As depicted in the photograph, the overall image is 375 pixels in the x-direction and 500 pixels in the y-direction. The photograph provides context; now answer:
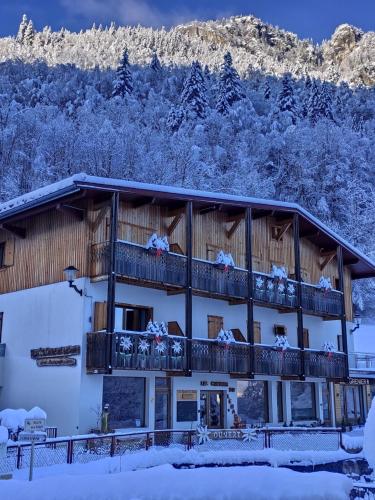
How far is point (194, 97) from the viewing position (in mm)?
65938

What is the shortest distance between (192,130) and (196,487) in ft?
180

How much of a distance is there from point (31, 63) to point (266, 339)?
6819 centimetres

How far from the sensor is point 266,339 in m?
26.6

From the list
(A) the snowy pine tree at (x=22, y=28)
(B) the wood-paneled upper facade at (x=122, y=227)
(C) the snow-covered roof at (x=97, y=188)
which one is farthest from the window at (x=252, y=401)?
(A) the snowy pine tree at (x=22, y=28)

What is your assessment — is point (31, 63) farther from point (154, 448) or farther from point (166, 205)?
point (154, 448)

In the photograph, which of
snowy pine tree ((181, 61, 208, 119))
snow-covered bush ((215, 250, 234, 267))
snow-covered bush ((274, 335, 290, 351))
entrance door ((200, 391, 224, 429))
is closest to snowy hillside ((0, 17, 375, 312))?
snowy pine tree ((181, 61, 208, 119))

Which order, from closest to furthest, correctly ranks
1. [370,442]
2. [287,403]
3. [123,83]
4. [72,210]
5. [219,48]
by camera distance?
1. [370,442]
2. [72,210]
3. [287,403]
4. [123,83]
5. [219,48]

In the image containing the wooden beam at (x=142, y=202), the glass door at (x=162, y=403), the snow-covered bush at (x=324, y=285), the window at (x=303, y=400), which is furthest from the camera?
the snow-covered bush at (x=324, y=285)

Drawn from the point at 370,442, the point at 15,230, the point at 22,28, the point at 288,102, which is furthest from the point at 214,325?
the point at 22,28

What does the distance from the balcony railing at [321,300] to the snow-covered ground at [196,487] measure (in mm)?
21187

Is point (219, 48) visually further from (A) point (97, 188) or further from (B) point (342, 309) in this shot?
(A) point (97, 188)

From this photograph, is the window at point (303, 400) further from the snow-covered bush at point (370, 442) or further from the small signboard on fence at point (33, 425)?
the snow-covered bush at point (370, 442)

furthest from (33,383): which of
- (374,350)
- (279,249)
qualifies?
(374,350)

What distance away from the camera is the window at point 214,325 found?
949 inches
